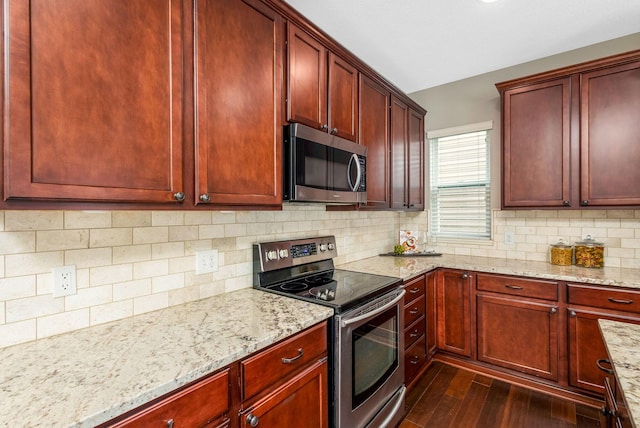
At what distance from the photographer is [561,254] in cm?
262

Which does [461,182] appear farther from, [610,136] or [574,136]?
[610,136]

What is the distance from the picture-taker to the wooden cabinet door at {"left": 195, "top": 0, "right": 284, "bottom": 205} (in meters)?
1.30

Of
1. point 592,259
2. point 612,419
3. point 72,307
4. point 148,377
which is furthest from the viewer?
point 592,259

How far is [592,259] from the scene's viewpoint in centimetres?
249

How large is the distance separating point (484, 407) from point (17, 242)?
281 cm

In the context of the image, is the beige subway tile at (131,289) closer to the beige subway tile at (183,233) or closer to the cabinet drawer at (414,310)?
the beige subway tile at (183,233)

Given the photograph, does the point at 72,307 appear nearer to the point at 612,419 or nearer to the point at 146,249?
the point at 146,249

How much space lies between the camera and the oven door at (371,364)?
154 centimetres

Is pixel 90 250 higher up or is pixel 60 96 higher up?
pixel 60 96

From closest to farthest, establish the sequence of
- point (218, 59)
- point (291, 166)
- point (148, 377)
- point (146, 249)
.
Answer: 1. point (148, 377)
2. point (218, 59)
3. point (146, 249)
4. point (291, 166)

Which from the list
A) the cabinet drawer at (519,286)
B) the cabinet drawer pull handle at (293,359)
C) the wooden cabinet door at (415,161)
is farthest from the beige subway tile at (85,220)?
the cabinet drawer at (519,286)

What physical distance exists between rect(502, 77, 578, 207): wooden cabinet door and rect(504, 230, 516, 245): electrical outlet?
41 centimetres

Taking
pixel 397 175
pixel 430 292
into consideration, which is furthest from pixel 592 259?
pixel 397 175

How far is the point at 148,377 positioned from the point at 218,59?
3.99ft
